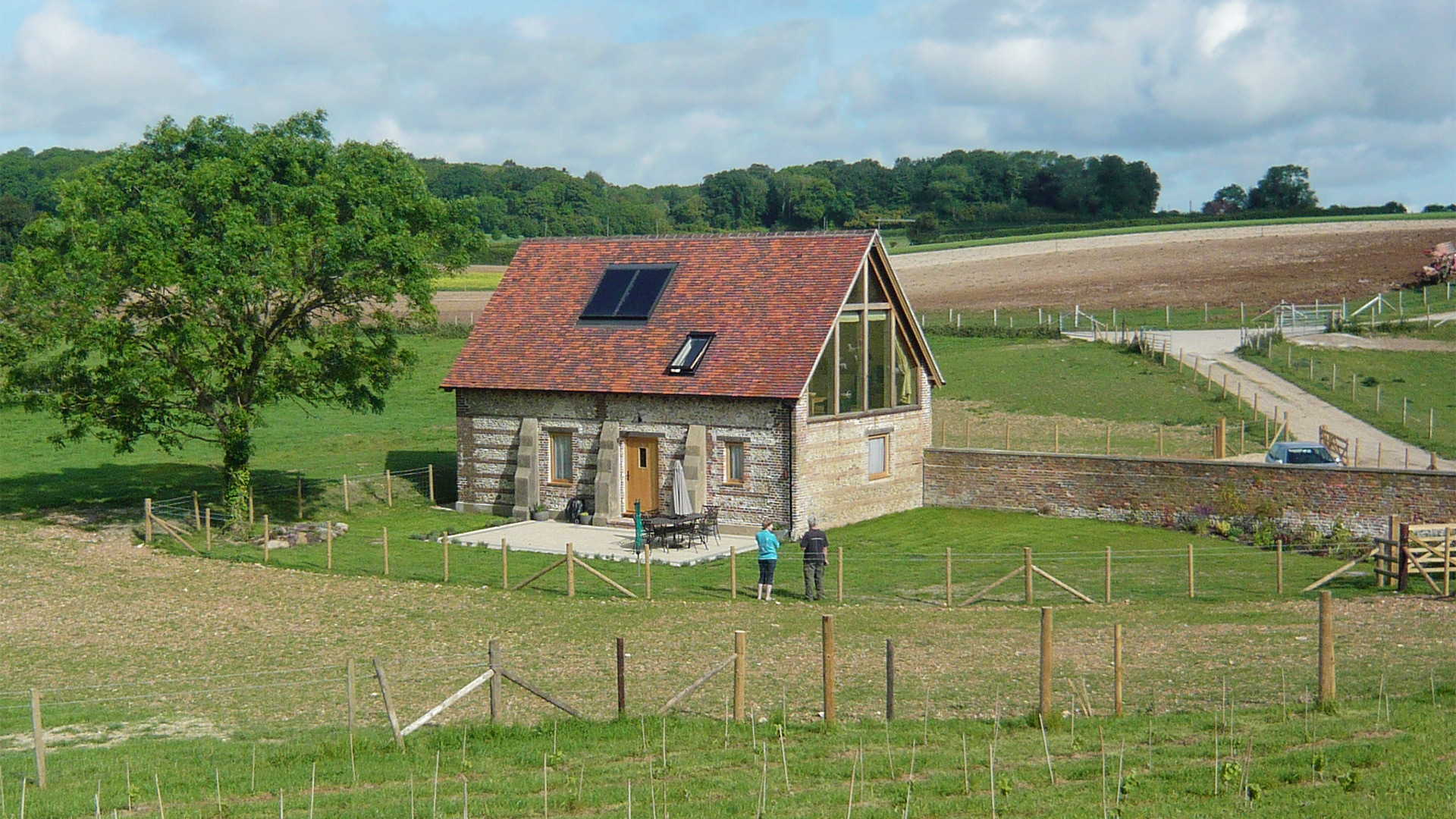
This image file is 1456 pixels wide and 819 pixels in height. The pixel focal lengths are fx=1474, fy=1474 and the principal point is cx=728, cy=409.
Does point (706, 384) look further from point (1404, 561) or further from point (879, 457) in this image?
point (1404, 561)

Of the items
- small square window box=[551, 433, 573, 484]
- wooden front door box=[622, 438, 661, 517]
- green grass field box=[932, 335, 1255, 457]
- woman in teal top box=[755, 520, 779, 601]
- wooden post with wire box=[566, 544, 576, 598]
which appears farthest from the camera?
green grass field box=[932, 335, 1255, 457]

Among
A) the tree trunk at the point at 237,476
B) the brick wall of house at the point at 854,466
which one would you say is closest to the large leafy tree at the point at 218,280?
the tree trunk at the point at 237,476

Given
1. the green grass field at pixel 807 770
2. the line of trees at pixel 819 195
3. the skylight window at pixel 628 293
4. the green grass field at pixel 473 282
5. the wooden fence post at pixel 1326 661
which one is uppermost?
the line of trees at pixel 819 195

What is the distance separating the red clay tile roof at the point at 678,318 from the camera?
123 ft

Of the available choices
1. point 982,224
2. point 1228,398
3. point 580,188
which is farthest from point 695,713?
point 580,188

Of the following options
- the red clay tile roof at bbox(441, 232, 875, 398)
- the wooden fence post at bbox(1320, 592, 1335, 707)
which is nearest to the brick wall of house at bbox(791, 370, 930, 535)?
the red clay tile roof at bbox(441, 232, 875, 398)

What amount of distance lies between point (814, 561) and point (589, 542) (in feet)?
29.4

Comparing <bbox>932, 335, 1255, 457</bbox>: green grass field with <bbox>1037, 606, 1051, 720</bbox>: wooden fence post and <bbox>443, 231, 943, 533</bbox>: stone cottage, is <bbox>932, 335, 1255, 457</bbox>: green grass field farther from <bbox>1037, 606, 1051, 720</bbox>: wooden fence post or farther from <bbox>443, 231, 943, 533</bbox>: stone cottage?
<bbox>1037, 606, 1051, 720</bbox>: wooden fence post

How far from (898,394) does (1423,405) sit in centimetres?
2280

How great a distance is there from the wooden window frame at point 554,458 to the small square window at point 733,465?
4739mm

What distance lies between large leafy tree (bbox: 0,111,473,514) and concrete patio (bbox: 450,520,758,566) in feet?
16.4

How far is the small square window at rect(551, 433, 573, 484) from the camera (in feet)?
132

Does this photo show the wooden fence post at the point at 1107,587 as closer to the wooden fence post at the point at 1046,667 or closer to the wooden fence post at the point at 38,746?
the wooden fence post at the point at 1046,667

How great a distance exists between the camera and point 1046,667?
17.3 metres
